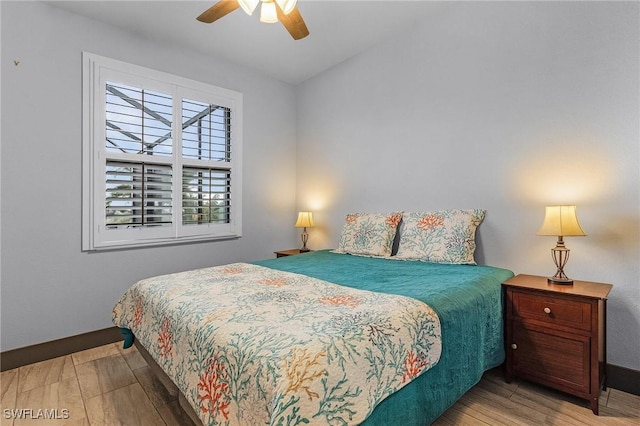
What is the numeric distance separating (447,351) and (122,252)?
2798 mm

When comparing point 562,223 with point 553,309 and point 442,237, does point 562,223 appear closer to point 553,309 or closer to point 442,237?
point 553,309

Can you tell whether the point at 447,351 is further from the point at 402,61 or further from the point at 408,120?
the point at 402,61

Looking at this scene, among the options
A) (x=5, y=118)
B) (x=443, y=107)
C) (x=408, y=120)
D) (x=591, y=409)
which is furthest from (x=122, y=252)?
(x=591, y=409)

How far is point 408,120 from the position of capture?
3.08 metres

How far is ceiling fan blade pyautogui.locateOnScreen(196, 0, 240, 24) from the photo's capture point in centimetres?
197

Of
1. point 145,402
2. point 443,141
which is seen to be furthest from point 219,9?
point 145,402

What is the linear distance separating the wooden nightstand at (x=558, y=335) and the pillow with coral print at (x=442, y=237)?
1.39ft

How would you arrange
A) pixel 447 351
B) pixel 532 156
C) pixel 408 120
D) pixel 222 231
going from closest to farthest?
pixel 447 351 < pixel 532 156 < pixel 408 120 < pixel 222 231

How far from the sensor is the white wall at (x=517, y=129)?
6.49 ft

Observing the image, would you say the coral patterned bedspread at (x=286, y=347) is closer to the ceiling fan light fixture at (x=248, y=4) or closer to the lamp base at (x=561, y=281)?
the lamp base at (x=561, y=281)

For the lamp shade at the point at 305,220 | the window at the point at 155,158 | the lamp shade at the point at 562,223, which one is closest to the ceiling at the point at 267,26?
the window at the point at 155,158

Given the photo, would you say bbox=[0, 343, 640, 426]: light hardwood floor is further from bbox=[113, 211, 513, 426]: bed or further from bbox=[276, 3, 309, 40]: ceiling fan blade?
bbox=[276, 3, 309, 40]: ceiling fan blade

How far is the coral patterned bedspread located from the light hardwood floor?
0.44 meters

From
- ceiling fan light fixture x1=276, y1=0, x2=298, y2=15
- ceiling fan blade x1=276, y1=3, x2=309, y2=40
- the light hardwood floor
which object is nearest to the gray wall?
the light hardwood floor
